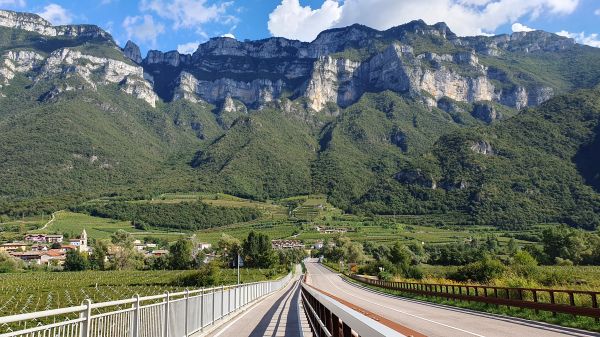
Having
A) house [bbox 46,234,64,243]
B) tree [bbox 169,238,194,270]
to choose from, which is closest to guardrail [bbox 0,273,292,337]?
tree [bbox 169,238,194,270]

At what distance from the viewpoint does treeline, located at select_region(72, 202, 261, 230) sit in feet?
568

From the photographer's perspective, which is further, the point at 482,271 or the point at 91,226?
the point at 91,226

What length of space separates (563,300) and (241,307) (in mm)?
15470

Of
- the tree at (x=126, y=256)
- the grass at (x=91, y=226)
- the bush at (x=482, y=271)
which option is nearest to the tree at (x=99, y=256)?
the tree at (x=126, y=256)

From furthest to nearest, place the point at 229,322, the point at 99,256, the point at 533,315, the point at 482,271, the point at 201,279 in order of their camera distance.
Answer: the point at 99,256, the point at 201,279, the point at 482,271, the point at 229,322, the point at 533,315

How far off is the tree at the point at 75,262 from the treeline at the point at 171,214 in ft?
187

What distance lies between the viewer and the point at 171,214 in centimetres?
17788

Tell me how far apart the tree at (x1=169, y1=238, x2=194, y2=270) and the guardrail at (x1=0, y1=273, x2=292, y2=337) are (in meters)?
92.3

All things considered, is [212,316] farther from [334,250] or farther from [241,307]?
[334,250]

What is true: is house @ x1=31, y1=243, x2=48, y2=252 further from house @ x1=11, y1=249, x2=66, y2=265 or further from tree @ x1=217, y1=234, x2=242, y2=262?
tree @ x1=217, y1=234, x2=242, y2=262

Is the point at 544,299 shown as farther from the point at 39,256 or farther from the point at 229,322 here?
the point at 39,256

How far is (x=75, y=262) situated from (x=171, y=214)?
68157 millimetres

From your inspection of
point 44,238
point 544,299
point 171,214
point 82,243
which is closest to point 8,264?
point 82,243

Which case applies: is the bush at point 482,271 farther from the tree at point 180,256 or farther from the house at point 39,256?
the house at point 39,256
